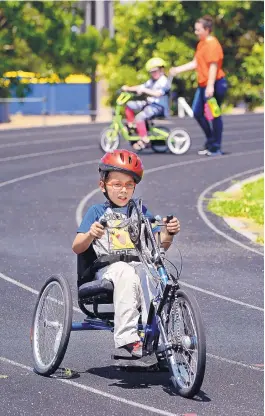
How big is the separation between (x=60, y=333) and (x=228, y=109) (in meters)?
36.2

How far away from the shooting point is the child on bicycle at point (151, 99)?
22.3m

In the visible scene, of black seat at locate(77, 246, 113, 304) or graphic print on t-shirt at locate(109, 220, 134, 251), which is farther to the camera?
graphic print on t-shirt at locate(109, 220, 134, 251)

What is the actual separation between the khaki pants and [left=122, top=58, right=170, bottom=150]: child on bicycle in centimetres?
1417

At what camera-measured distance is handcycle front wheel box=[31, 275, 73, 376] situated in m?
8.00

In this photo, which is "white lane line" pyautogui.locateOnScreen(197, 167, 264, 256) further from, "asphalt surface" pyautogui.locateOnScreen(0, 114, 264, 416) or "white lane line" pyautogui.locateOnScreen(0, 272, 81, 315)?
"white lane line" pyautogui.locateOnScreen(0, 272, 81, 315)

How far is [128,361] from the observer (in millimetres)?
8039

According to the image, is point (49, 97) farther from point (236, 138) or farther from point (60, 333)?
point (60, 333)

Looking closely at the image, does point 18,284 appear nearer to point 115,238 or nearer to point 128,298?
point 115,238

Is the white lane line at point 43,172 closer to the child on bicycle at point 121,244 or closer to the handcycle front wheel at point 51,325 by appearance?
the handcycle front wheel at point 51,325

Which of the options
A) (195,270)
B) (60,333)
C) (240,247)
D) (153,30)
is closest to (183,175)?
(240,247)

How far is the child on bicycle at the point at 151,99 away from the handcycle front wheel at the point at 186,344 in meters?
14.6

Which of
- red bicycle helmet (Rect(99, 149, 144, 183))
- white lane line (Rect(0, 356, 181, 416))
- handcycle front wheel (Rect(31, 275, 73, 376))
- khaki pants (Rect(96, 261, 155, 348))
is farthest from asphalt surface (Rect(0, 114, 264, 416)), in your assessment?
red bicycle helmet (Rect(99, 149, 144, 183))

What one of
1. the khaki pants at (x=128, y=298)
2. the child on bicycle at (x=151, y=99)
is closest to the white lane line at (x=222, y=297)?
the khaki pants at (x=128, y=298)

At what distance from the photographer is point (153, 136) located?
23453 mm
